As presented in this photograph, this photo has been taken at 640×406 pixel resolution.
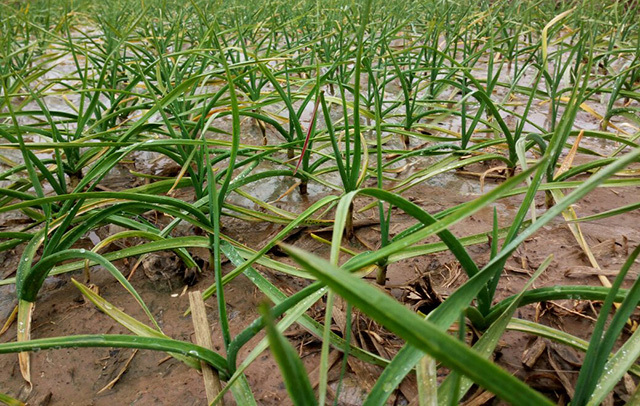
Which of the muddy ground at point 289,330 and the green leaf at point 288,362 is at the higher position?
the green leaf at point 288,362

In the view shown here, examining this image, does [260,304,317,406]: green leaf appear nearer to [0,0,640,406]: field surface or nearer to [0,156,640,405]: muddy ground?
[0,0,640,406]: field surface

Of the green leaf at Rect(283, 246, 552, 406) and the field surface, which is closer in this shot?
the green leaf at Rect(283, 246, 552, 406)

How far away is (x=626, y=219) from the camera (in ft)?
4.76

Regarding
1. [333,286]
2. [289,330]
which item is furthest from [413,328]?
[289,330]

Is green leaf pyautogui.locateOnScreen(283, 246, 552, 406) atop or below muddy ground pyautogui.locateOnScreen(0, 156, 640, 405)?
atop

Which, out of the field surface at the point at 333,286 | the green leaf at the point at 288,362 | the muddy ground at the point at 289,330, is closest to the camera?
the green leaf at the point at 288,362

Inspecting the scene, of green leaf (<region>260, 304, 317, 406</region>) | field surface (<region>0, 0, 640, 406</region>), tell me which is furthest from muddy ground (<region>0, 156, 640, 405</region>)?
green leaf (<region>260, 304, 317, 406</region>)

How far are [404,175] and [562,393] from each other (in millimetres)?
1100

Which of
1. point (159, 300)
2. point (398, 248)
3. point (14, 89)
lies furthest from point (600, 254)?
point (14, 89)

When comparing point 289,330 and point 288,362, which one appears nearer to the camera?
point 288,362

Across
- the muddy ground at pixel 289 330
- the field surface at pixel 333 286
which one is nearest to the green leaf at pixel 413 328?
the field surface at pixel 333 286

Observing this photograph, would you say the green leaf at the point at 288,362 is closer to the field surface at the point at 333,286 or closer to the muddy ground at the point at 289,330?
the field surface at the point at 333,286

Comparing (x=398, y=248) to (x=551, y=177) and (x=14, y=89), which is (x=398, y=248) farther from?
(x=14, y=89)

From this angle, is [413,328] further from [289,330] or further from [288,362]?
[289,330]
